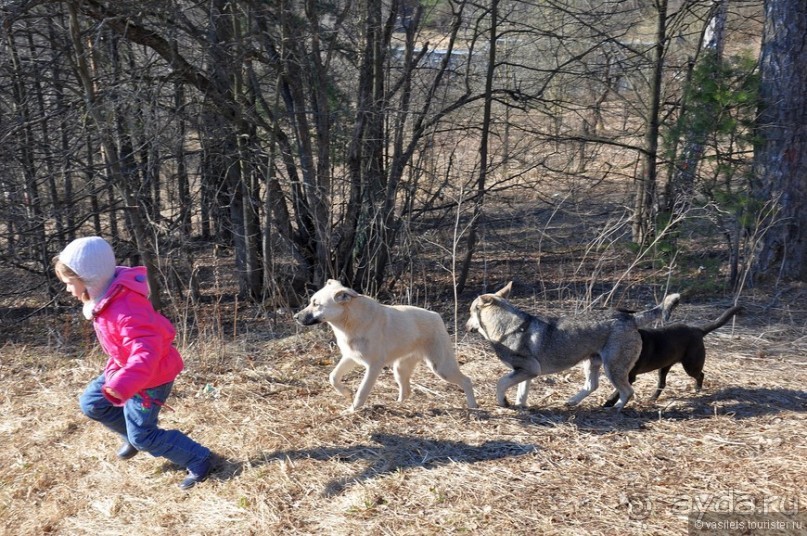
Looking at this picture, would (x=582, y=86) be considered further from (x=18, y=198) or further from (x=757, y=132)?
(x=18, y=198)

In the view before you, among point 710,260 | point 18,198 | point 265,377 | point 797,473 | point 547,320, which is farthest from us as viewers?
point 710,260

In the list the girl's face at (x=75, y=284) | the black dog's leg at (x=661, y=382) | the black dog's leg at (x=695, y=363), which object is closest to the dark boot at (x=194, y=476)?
the girl's face at (x=75, y=284)

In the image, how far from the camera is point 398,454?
544 cm

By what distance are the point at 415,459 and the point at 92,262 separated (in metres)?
2.69

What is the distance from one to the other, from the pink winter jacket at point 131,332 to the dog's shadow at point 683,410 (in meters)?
3.07

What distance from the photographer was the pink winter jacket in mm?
4621

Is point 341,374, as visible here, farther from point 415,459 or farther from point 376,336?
point 415,459

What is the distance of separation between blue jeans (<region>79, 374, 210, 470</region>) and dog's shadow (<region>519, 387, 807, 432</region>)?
2.75 meters

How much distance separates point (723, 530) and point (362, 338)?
3.12 m

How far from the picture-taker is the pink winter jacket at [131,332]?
4.62 metres

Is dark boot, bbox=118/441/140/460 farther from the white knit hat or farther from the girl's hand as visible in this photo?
the white knit hat

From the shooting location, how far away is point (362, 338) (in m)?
6.16

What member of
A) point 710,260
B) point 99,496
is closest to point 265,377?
point 99,496

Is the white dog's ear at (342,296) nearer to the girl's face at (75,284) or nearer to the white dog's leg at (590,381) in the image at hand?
the girl's face at (75,284)
